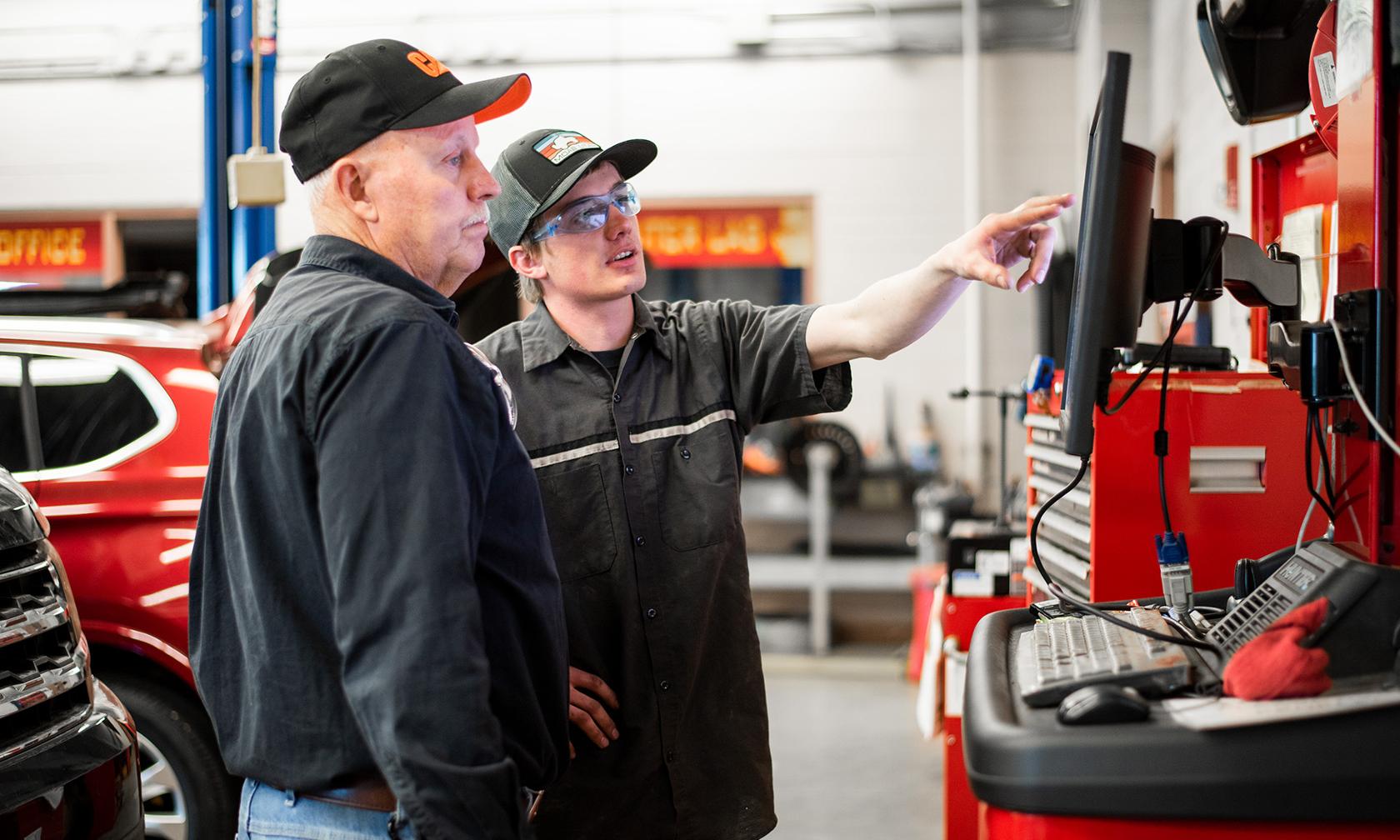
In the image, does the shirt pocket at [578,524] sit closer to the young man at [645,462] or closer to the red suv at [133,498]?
the young man at [645,462]

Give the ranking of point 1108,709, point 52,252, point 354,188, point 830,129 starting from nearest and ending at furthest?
1. point 1108,709
2. point 354,188
3. point 830,129
4. point 52,252

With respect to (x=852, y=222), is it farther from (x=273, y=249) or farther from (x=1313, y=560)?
(x=1313, y=560)

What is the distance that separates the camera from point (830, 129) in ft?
27.7

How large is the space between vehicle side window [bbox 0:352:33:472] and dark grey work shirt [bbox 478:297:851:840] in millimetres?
1718

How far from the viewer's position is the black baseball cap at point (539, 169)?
1941 millimetres

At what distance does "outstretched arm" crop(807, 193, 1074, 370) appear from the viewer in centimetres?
152

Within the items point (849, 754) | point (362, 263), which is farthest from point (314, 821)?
point (849, 754)

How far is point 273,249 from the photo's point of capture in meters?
5.13

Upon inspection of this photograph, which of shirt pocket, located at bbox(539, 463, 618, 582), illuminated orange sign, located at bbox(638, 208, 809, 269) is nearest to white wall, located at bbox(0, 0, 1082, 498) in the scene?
illuminated orange sign, located at bbox(638, 208, 809, 269)

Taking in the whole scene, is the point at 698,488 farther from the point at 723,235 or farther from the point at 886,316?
the point at 723,235

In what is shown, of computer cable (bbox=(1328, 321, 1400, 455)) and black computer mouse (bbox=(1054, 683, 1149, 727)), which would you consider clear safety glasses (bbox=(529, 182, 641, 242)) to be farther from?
black computer mouse (bbox=(1054, 683, 1149, 727))

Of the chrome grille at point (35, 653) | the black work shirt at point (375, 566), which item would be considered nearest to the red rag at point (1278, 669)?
the black work shirt at point (375, 566)

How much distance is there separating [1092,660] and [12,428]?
285 centimetres

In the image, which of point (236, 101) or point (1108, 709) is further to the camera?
point (236, 101)
